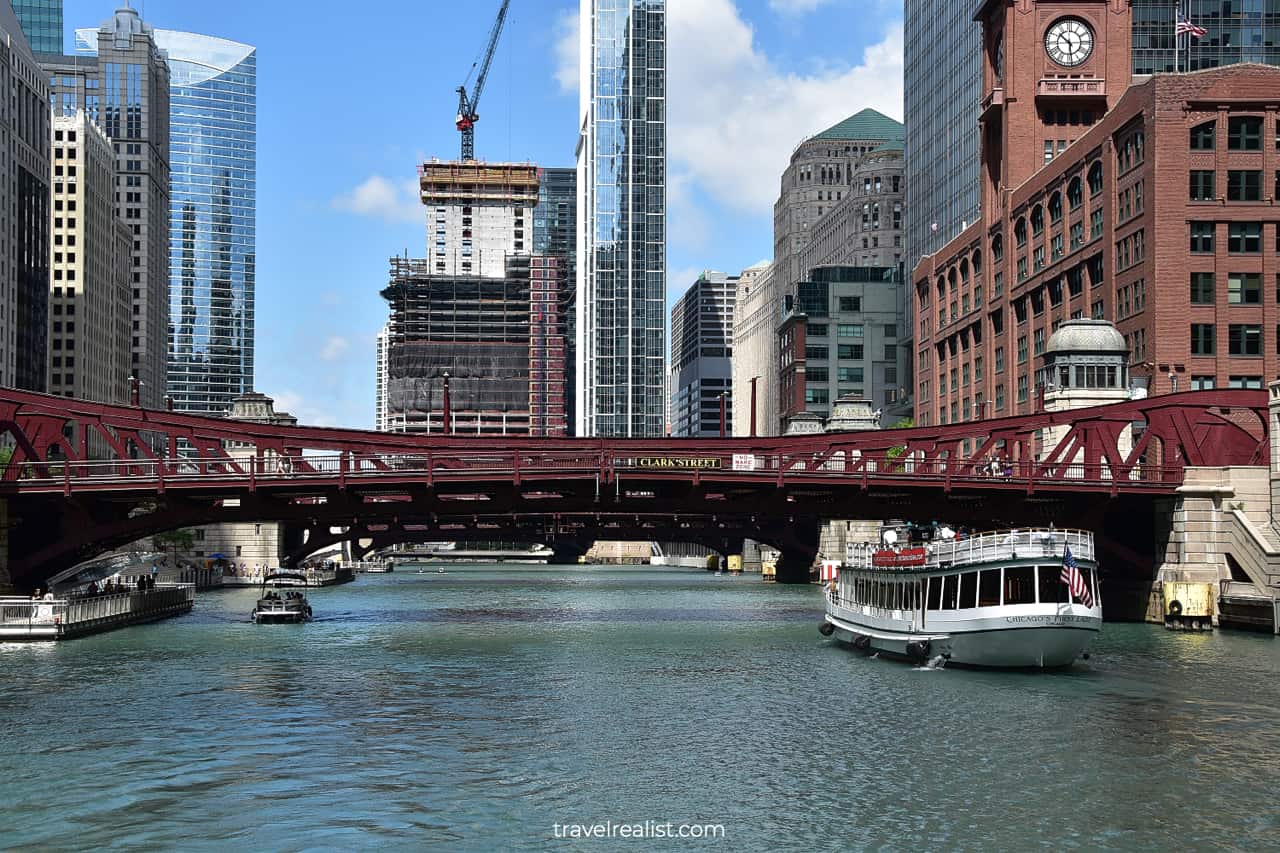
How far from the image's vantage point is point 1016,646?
2594 inches

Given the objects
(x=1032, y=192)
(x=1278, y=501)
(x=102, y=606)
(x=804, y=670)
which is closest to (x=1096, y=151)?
(x=1032, y=192)

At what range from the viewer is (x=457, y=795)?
1603 inches

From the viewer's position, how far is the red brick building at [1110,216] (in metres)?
117

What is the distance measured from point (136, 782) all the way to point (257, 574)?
381 ft

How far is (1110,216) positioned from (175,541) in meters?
97.6

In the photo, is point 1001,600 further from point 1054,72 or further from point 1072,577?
point 1054,72

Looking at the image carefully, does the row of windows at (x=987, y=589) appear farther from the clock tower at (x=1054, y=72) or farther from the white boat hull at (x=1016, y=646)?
the clock tower at (x=1054, y=72)

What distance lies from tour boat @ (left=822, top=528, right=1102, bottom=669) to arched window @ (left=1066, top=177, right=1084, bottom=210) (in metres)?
70.8

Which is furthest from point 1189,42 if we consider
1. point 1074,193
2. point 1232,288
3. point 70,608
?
point 70,608

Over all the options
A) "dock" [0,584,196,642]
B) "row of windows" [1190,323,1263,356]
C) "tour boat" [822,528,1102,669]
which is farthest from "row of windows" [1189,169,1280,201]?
"dock" [0,584,196,642]

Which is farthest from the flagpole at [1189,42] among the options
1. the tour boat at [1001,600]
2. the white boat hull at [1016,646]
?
the white boat hull at [1016,646]

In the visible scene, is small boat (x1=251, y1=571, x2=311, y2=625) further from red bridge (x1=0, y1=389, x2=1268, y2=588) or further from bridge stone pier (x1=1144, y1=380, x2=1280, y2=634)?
bridge stone pier (x1=1144, y1=380, x2=1280, y2=634)

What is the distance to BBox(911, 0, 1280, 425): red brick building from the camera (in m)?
117

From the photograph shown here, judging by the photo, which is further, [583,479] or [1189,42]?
[1189,42]
